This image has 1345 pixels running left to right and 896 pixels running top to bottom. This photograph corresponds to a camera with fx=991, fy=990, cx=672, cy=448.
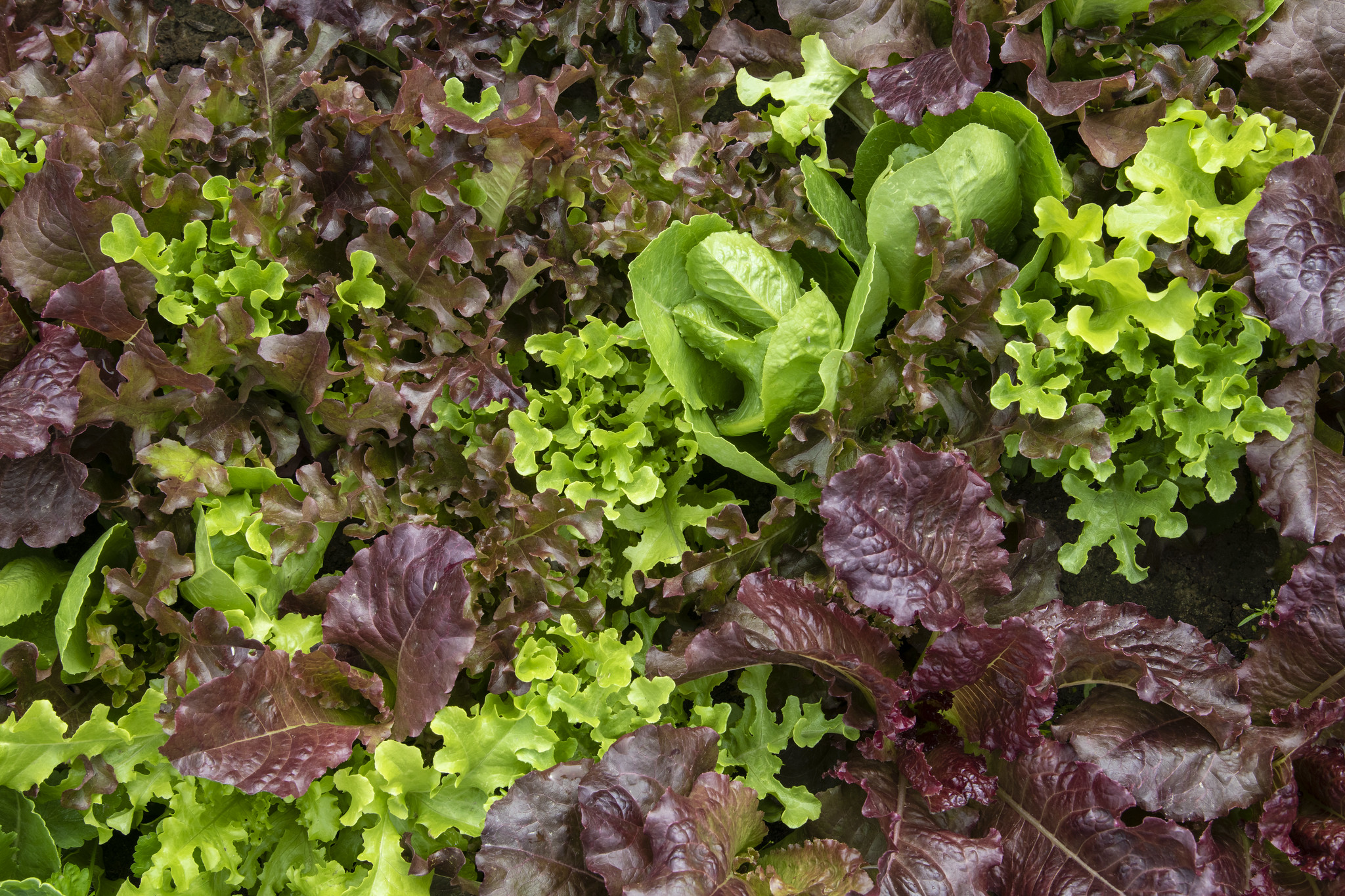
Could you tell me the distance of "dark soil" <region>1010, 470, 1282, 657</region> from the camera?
7.52 ft

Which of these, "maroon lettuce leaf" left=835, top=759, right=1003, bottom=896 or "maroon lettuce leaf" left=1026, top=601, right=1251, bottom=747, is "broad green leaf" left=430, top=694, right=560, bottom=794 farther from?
"maroon lettuce leaf" left=1026, top=601, right=1251, bottom=747

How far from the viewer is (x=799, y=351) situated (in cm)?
192

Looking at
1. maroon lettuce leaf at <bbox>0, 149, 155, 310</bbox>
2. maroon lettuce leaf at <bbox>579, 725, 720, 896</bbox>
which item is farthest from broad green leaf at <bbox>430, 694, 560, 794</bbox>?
maroon lettuce leaf at <bbox>0, 149, 155, 310</bbox>

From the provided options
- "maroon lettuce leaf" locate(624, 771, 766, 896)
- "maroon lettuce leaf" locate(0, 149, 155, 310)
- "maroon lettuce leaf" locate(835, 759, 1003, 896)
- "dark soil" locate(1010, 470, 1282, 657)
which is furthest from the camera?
"dark soil" locate(1010, 470, 1282, 657)

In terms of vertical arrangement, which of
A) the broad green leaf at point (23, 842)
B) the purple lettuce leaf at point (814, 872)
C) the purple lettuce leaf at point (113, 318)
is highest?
the purple lettuce leaf at point (113, 318)

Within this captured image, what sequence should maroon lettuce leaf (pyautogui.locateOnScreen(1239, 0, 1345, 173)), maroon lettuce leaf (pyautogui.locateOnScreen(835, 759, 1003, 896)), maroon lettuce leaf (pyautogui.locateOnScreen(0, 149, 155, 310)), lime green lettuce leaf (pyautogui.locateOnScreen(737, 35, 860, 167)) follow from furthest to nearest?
lime green lettuce leaf (pyautogui.locateOnScreen(737, 35, 860, 167))
maroon lettuce leaf (pyautogui.locateOnScreen(1239, 0, 1345, 173))
maroon lettuce leaf (pyautogui.locateOnScreen(0, 149, 155, 310))
maroon lettuce leaf (pyautogui.locateOnScreen(835, 759, 1003, 896))

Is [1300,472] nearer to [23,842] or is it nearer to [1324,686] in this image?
[1324,686]

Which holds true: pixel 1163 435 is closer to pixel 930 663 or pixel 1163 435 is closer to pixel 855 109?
pixel 930 663

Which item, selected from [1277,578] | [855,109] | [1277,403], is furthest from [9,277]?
[1277,578]

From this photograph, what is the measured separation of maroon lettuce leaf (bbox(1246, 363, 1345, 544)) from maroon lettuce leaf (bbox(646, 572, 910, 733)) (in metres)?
0.81

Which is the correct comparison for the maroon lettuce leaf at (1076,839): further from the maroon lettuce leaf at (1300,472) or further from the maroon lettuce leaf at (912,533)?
the maroon lettuce leaf at (1300,472)

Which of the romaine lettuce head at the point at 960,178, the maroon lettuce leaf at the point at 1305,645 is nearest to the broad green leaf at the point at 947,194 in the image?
the romaine lettuce head at the point at 960,178

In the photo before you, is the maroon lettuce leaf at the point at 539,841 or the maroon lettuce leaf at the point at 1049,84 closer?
the maroon lettuce leaf at the point at 539,841

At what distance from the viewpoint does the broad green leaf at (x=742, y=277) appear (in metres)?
1.93
